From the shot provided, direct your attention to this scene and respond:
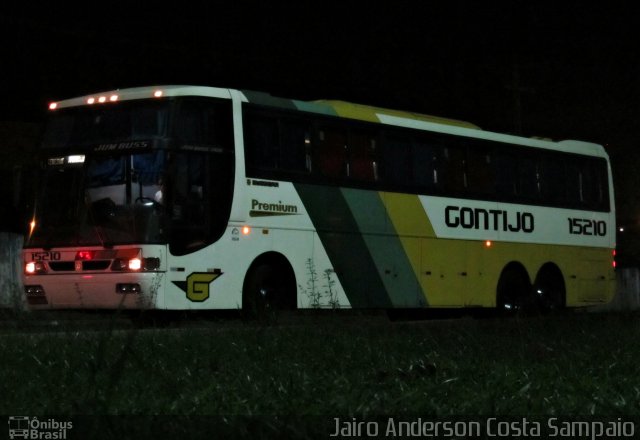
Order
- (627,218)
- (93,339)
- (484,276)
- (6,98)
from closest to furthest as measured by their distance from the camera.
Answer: (93,339)
(484,276)
(6,98)
(627,218)

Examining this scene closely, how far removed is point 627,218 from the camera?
131 feet

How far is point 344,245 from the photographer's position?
19.6m

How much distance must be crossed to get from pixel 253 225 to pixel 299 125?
192 cm

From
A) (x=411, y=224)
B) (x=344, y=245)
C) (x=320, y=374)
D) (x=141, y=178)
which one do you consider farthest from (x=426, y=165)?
(x=320, y=374)

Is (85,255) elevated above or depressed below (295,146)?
below

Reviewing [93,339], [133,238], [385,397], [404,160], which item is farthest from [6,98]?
[385,397]

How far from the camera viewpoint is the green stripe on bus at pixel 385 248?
1989 centimetres

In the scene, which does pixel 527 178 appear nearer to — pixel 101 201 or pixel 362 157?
pixel 362 157

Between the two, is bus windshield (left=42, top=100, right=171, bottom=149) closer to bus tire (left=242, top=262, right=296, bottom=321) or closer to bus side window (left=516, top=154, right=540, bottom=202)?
bus tire (left=242, top=262, right=296, bottom=321)

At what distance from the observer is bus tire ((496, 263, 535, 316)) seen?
23.3 m

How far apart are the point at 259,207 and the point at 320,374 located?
9.36 m

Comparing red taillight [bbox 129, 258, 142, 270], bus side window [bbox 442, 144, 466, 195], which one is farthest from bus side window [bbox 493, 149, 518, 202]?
red taillight [bbox 129, 258, 142, 270]

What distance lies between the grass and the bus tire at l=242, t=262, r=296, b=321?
4625 millimetres

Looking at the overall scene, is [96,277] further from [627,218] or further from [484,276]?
[627,218]
